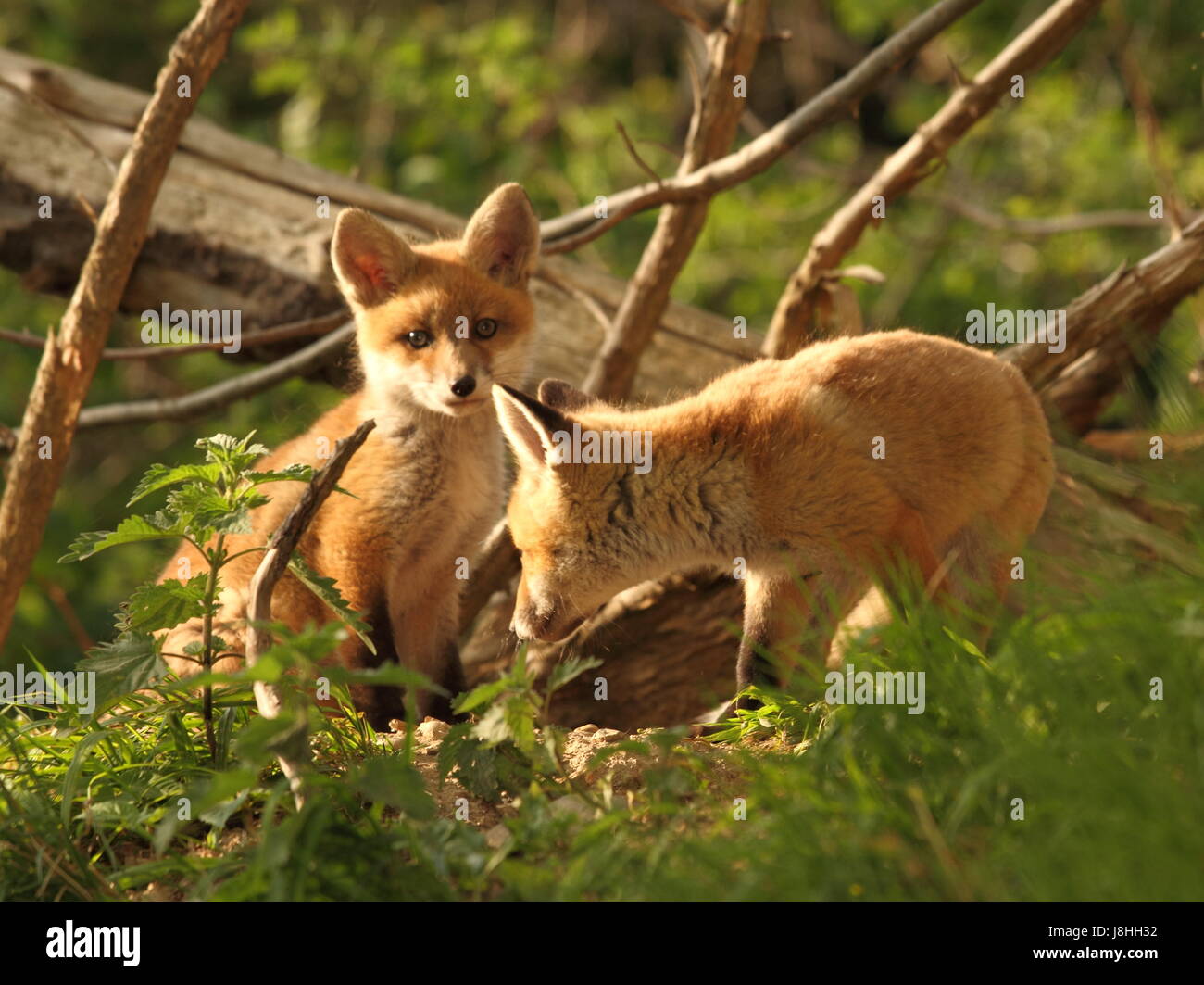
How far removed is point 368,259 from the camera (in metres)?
4.68

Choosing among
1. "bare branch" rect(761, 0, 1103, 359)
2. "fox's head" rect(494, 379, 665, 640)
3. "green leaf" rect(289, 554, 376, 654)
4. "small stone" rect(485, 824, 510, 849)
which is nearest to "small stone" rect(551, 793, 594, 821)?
"small stone" rect(485, 824, 510, 849)

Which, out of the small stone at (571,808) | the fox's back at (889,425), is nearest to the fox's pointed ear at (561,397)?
the fox's back at (889,425)

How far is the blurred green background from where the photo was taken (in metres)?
8.79

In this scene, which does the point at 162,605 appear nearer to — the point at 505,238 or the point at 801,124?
the point at 505,238

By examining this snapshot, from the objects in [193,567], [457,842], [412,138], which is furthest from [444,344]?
[412,138]

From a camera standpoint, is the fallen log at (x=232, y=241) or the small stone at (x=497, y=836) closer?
the small stone at (x=497, y=836)

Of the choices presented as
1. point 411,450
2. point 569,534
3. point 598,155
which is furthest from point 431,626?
point 598,155

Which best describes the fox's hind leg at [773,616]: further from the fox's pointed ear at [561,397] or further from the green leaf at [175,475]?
the green leaf at [175,475]

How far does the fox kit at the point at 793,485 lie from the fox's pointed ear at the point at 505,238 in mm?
1077

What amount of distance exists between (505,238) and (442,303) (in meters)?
0.46

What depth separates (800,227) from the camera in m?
10.6

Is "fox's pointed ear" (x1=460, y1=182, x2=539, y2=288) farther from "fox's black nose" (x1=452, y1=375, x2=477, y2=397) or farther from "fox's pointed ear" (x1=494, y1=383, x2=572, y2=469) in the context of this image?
"fox's pointed ear" (x1=494, y1=383, x2=572, y2=469)

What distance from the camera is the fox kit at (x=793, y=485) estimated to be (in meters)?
3.61
